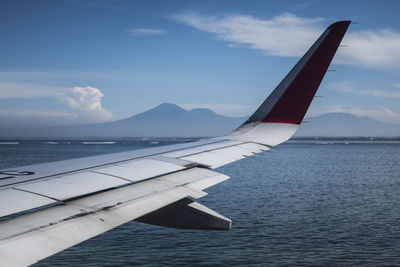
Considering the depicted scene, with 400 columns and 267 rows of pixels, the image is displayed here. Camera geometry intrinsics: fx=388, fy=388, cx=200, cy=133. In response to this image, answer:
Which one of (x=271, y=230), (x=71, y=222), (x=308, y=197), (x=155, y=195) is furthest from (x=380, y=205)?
(x=71, y=222)

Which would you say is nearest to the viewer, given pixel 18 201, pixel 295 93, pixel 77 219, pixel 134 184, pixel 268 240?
pixel 77 219

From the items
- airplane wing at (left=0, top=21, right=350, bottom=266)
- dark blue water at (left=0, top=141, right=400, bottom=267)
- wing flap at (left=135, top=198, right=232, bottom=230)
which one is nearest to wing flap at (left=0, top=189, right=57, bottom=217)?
airplane wing at (left=0, top=21, right=350, bottom=266)

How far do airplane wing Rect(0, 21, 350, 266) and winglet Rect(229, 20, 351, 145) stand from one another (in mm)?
17

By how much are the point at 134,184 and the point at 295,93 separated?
417 cm

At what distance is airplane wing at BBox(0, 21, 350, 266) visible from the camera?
9.73 ft

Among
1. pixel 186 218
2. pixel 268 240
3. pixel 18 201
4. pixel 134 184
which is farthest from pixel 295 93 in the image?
pixel 268 240

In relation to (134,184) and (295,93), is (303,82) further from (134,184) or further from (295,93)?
(134,184)

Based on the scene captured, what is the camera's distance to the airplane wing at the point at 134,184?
2.96 metres

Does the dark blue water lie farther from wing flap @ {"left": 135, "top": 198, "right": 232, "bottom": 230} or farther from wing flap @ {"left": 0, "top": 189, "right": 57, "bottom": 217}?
wing flap @ {"left": 0, "top": 189, "right": 57, "bottom": 217}

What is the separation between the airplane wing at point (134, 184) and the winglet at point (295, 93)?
0.06ft

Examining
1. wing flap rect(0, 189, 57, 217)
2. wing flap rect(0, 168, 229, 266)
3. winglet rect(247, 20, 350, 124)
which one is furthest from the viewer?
winglet rect(247, 20, 350, 124)

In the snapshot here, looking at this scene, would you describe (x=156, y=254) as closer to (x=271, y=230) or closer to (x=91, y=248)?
(x=91, y=248)

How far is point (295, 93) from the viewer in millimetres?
7613

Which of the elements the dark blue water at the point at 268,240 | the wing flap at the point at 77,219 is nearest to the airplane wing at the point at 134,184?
the wing flap at the point at 77,219
